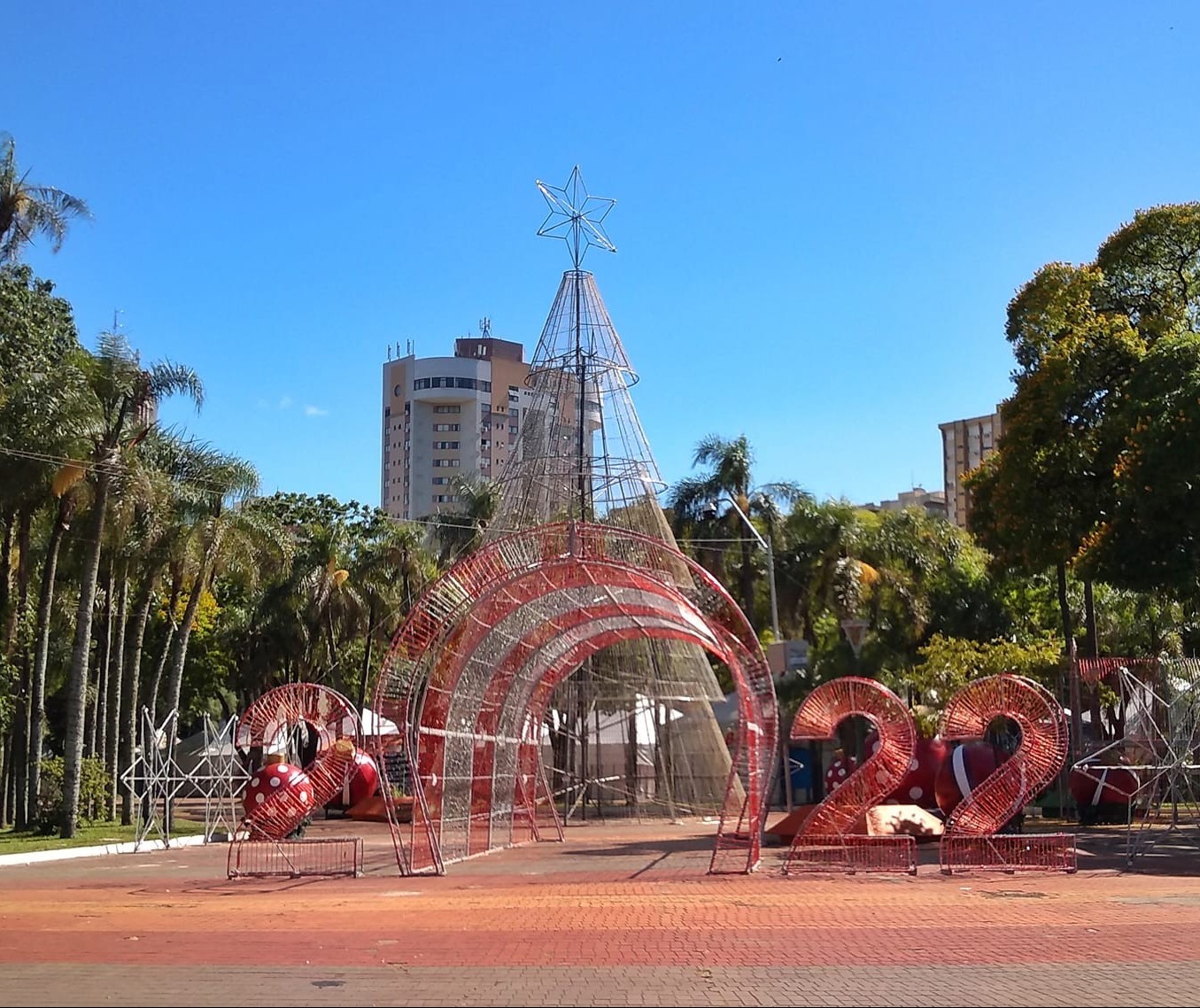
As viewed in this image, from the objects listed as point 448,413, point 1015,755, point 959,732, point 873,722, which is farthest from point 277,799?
point 448,413

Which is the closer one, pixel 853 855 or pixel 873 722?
pixel 853 855

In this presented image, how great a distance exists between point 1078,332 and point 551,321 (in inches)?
610

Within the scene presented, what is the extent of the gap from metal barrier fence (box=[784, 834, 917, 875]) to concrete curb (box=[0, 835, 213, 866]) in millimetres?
13970

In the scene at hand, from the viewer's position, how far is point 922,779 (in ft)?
88.5

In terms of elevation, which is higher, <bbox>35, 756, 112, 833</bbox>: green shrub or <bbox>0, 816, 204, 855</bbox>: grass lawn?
<bbox>35, 756, 112, 833</bbox>: green shrub

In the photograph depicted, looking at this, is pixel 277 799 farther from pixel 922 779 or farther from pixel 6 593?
pixel 6 593

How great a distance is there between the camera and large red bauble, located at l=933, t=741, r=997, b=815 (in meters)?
25.8

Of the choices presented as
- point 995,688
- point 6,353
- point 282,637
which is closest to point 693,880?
point 995,688

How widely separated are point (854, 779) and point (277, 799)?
10460mm

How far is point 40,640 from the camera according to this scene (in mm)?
31234

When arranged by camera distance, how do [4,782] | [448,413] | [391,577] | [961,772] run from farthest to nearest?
[448,413] < [391,577] < [4,782] < [961,772]

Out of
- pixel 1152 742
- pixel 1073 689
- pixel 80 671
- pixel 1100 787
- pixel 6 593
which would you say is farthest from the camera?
pixel 6 593

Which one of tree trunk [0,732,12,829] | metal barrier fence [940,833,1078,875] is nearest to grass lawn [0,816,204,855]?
tree trunk [0,732,12,829]

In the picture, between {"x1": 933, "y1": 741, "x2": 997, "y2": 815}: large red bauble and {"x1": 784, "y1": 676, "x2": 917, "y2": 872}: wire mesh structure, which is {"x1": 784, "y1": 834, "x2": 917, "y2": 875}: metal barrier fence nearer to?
{"x1": 784, "y1": 676, "x2": 917, "y2": 872}: wire mesh structure
